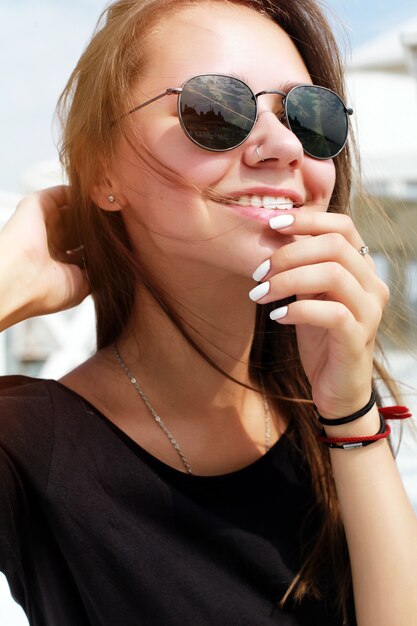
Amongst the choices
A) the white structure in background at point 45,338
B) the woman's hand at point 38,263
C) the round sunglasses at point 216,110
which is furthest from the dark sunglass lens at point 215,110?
the white structure in background at point 45,338

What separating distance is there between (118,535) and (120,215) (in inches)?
23.8

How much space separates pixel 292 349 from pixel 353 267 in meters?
0.46

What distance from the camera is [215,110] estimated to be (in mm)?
1115

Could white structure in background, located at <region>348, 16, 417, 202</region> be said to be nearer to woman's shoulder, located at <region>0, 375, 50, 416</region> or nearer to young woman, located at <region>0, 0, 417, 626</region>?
young woman, located at <region>0, 0, 417, 626</region>

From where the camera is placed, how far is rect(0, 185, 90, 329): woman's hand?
1.23m

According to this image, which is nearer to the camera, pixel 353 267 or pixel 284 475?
pixel 353 267

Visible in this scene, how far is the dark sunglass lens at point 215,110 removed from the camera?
111 centimetres

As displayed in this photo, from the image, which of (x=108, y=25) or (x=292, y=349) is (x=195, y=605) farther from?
(x=108, y=25)

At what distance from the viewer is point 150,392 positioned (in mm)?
1385

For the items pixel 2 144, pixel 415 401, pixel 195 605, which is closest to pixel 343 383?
pixel 195 605

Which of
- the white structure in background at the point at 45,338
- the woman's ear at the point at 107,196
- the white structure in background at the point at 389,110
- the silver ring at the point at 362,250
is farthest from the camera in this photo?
the white structure in background at the point at 389,110

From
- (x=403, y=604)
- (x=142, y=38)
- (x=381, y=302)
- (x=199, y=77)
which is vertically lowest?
(x=403, y=604)

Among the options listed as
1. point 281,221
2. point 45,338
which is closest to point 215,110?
point 281,221

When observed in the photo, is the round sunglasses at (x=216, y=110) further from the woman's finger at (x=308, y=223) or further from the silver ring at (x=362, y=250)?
the silver ring at (x=362, y=250)
